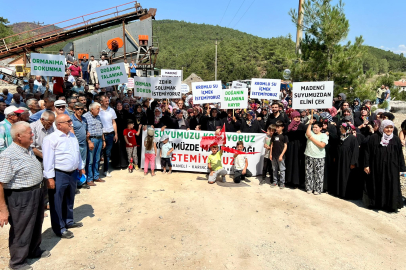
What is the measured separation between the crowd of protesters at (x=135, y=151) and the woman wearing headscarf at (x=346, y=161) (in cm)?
2

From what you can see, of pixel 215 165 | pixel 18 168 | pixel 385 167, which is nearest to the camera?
pixel 18 168

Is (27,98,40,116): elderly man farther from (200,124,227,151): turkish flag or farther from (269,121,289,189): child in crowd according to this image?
(269,121,289,189): child in crowd

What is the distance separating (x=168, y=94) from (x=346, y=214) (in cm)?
569

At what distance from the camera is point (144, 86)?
28.8ft

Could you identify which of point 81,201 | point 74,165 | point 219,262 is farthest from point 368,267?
point 81,201

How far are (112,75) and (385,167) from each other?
7.98m

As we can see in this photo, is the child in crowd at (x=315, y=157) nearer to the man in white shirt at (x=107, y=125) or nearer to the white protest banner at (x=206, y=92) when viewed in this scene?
the white protest banner at (x=206, y=92)

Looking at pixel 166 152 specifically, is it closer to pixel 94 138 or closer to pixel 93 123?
pixel 94 138

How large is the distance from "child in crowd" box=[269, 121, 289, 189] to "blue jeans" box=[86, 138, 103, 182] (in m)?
4.37

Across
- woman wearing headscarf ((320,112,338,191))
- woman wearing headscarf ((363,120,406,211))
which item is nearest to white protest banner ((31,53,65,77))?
woman wearing headscarf ((320,112,338,191))

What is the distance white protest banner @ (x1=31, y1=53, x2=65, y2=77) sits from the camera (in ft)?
28.6

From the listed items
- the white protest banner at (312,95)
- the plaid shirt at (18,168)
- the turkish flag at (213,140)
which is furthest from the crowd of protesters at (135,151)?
the white protest banner at (312,95)

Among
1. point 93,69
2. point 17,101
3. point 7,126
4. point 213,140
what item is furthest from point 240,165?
point 93,69

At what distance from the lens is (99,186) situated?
702 centimetres
